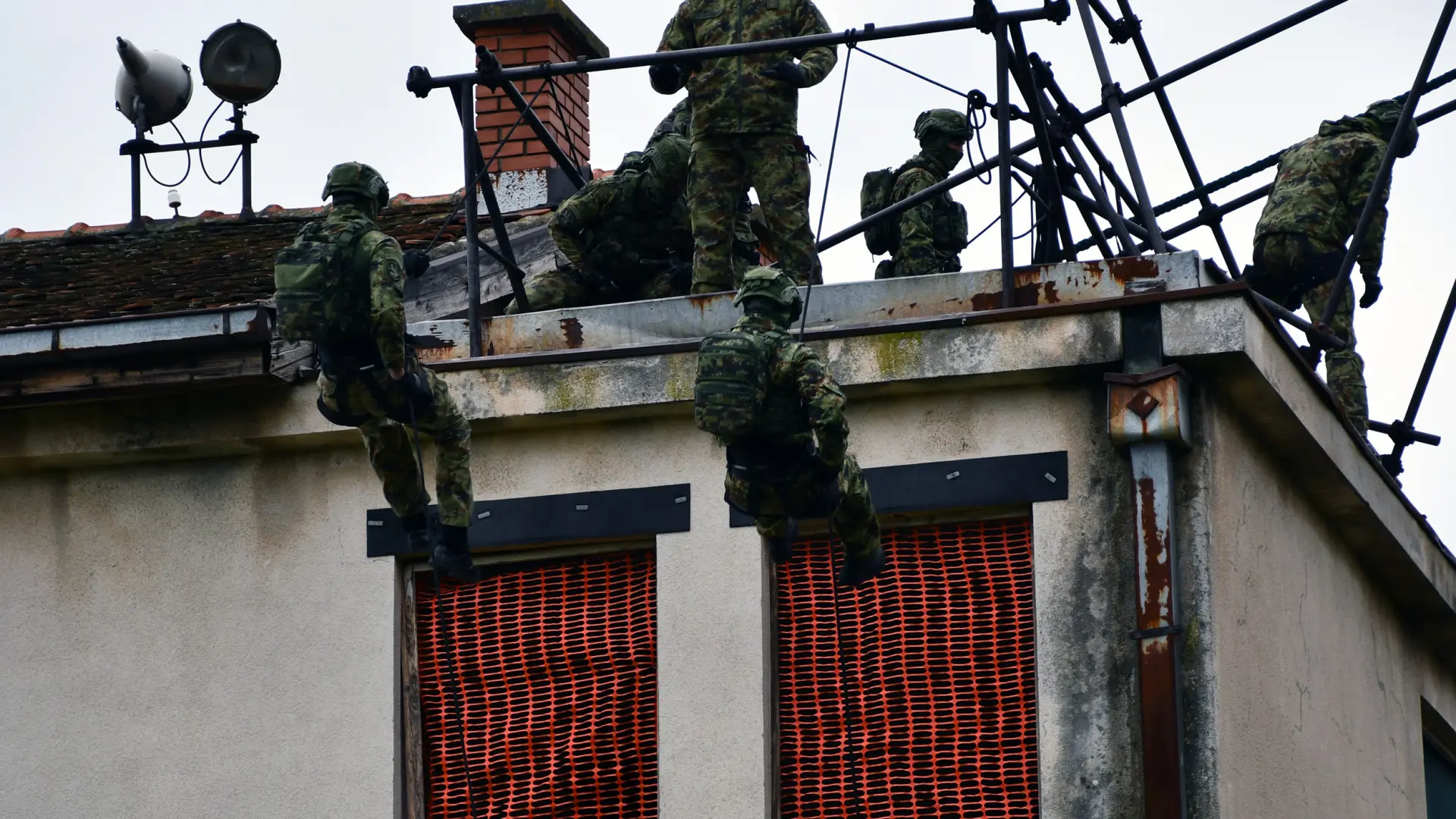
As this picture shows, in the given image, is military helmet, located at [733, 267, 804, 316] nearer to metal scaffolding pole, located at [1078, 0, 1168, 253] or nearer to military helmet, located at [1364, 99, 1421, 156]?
metal scaffolding pole, located at [1078, 0, 1168, 253]

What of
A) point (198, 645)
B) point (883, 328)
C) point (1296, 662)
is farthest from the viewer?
point (198, 645)

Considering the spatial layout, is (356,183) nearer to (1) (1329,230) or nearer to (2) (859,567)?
(2) (859,567)

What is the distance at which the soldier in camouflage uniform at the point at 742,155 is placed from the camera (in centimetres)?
1351

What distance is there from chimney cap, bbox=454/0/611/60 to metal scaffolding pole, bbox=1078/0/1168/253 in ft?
18.7

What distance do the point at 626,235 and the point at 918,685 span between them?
339 cm

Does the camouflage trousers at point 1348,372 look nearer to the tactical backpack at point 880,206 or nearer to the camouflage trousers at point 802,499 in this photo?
the tactical backpack at point 880,206

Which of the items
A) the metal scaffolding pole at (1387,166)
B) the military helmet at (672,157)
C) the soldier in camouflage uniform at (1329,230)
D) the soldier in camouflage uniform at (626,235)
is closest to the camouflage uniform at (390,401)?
the soldier in camouflage uniform at (626,235)

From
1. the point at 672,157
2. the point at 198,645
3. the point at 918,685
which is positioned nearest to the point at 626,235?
the point at 672,157

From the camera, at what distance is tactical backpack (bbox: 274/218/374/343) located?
37.5 ft

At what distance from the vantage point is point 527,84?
18.2 metres

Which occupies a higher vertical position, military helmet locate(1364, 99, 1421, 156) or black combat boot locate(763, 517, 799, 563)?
military helmet locate(1364, 99, 1421, 156)

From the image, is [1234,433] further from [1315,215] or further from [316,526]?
[316,526]

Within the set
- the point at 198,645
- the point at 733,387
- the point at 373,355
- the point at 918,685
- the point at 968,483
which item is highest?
the point at 373,355

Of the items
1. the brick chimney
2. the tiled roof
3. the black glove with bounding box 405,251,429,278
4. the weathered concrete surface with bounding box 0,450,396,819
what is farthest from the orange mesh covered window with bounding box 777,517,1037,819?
the brick chimney
